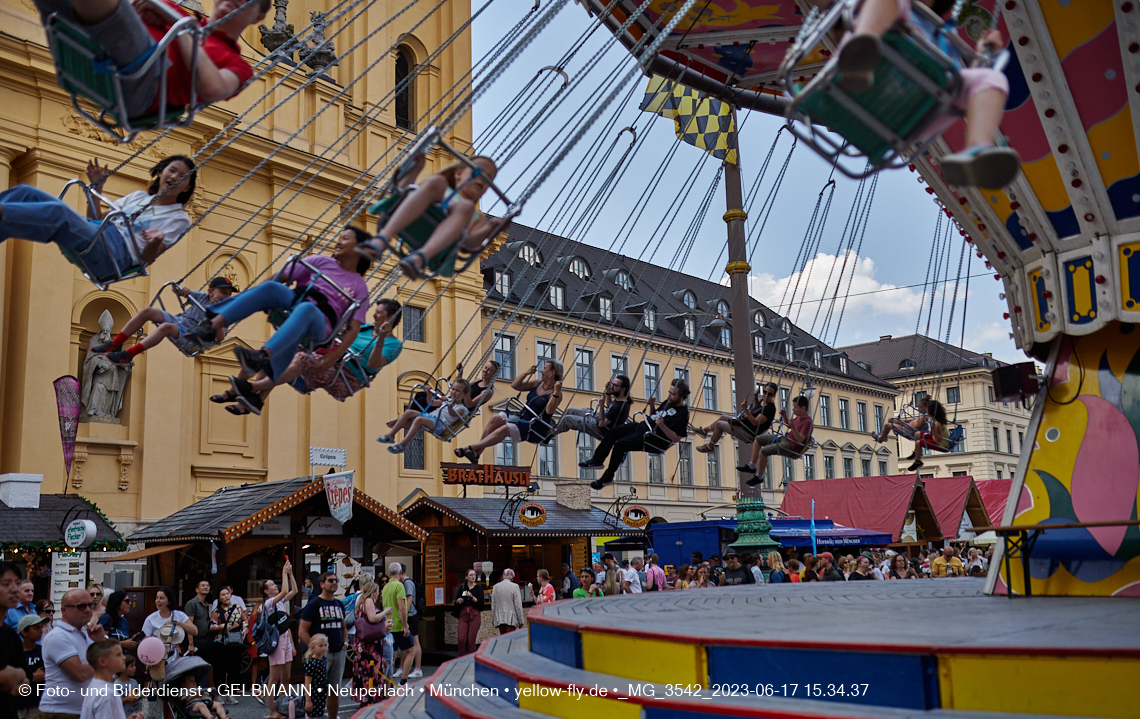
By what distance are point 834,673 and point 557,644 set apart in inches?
111

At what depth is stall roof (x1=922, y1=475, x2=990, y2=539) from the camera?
31.5m

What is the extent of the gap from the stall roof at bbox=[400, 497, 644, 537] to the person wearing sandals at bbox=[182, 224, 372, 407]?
14.7 meters

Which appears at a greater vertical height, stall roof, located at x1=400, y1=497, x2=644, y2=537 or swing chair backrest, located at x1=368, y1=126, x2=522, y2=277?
swing chair backrest, located at x1=368, y1=126, x2=522, y2=277

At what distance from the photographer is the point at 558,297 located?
40938mm

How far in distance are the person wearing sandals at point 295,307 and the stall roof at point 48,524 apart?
1148 cm

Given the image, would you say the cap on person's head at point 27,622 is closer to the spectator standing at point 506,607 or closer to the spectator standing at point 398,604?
the spectator standing at point 398,604

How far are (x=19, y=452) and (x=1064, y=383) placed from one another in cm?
2124

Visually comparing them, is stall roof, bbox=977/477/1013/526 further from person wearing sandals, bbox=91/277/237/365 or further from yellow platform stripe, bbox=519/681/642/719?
person wearing sandals, bbox=91/277/237/365

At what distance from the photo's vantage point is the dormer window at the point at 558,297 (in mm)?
40594

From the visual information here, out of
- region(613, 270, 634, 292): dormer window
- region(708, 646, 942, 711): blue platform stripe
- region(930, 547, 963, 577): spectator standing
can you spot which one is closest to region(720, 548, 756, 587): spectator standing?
region(930, 547, 963, 577): spectator standing

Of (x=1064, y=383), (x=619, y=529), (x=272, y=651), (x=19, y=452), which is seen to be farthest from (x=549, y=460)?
(x=1064, y=383)

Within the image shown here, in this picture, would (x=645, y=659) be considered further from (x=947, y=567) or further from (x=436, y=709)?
(x=947, y=567)

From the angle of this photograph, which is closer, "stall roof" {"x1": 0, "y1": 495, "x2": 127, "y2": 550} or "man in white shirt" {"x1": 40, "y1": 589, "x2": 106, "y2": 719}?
"man in white shirt" {"x1": 40, "y1": 589, "x2": 106, "y2": 719}

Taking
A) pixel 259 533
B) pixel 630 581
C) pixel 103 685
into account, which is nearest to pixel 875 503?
pixel 630 581
